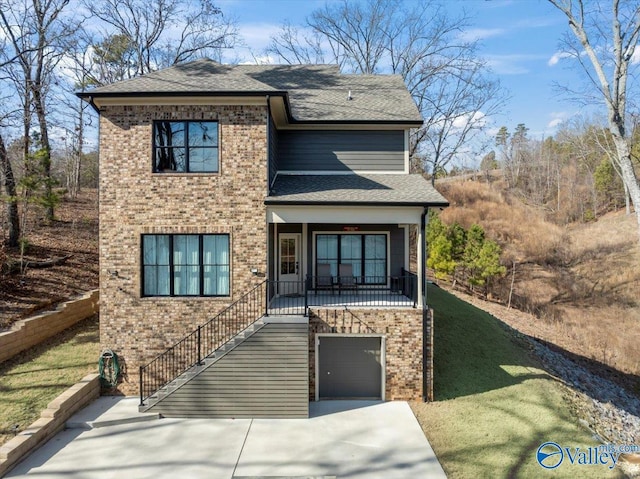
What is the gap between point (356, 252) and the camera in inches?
472

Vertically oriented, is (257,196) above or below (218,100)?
below

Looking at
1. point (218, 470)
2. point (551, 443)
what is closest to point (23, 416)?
point (218, 470)

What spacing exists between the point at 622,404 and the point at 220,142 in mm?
13445

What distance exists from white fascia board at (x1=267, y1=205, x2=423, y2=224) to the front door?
2271 millimetres

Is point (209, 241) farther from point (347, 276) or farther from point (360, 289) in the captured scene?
point (360, 289)

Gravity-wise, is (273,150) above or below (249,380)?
above

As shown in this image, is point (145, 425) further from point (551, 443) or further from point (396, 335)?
point (551, 443)

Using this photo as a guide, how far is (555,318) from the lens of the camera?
20.9 m

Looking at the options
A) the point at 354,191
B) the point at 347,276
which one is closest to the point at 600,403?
the point at 347,276

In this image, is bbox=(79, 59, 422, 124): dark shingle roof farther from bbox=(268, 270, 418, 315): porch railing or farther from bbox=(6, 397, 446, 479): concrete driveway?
bbox=(6, 397, 446, 479): concrete driveway

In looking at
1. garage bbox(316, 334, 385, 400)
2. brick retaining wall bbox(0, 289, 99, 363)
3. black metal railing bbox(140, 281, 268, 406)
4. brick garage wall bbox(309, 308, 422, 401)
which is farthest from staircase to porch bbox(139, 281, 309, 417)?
brick retaining wall bbox(0, 289, 99, 363)

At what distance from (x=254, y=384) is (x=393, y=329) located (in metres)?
3.44

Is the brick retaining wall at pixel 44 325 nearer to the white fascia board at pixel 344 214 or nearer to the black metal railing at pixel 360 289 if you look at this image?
the white fascia board at pixel 344 214

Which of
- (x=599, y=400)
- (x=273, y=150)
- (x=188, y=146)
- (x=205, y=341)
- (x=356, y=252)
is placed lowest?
(x=599, y=400)
